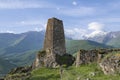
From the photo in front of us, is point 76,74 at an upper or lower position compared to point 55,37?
lower

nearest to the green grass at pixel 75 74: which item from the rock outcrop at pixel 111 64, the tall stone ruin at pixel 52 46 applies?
the rock outcrop at pixel 111 64

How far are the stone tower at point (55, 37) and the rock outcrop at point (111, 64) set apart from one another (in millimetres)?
25898

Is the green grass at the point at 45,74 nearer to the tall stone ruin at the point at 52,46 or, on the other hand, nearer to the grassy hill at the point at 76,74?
the grassy hill at the point at 76,74

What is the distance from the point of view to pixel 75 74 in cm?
6681

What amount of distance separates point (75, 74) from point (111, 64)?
872 cm

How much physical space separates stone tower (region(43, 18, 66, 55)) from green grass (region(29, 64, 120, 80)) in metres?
8.27

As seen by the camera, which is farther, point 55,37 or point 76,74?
A: point 55,37

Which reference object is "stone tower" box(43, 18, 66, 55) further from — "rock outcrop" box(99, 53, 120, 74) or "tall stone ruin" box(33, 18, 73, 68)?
"rock outcrop" box(99, 53, 120, 74)

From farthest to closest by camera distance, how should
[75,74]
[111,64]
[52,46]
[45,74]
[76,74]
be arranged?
1. [52,46]
2. [45,74]
3. [75,74]
4. [76,74]
5. [111,64]

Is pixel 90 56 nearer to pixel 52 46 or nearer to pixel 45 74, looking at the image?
pixel 45 74

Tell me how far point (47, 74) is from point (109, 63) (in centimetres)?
1947

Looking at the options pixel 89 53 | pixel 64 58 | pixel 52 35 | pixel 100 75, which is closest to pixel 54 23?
pixel 52 35

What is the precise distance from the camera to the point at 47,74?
77250 mm

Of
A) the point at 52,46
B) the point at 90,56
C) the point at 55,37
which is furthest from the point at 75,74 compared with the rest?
the point at 55,37
